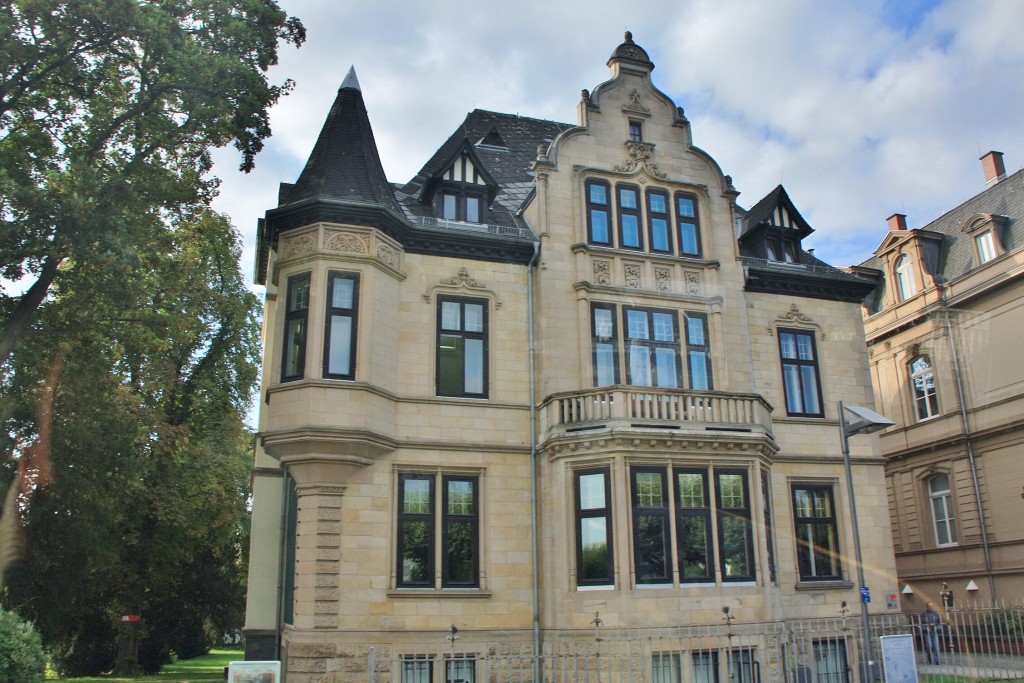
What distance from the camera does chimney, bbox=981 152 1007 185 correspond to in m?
36.1

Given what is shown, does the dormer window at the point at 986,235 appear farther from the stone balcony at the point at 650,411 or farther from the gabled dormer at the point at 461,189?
the gabled dormer at the point at 461,189

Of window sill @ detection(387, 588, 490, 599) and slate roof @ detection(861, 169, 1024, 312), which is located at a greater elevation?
slate roof @ detection(861, 169, 1024, 312)

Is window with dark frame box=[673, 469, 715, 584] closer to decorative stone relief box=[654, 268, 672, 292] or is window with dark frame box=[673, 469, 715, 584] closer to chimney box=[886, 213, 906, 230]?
decorative stone relief box=[654, 268, 672, 292]

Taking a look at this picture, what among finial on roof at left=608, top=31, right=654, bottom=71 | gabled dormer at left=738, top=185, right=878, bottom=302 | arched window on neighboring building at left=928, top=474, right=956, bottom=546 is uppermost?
finial on roof at left=608, top=31, right=654, bottom=71

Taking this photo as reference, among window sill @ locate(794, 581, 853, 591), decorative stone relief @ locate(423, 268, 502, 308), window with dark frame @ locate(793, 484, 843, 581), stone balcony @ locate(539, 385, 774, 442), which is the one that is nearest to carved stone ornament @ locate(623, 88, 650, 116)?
decorative stone relief @ locate(423, 268, 502, 308)

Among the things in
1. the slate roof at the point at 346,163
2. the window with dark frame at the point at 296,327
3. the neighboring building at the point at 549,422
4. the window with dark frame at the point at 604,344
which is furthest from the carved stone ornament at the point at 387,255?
the window with dark frame at the point at 604,344

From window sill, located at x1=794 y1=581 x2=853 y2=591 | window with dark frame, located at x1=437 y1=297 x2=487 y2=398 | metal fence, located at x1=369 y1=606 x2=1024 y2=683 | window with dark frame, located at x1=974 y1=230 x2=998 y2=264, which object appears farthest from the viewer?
window with dark frame, located at x1=974 y1=230 x2=998 y2=264

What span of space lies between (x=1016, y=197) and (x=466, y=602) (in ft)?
89.6

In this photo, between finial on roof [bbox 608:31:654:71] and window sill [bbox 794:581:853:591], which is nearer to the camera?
window sill [bbox 794:581:853:591]

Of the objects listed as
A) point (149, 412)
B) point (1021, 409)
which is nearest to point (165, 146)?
point (149, 412)

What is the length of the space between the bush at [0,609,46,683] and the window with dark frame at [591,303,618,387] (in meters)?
13.1

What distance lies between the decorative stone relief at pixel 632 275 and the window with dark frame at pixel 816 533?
6970mm

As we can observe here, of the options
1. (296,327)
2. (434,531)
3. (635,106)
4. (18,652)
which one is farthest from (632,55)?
(18,652)

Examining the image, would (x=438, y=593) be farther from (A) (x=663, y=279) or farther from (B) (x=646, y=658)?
(A) (x=663, y=279)
